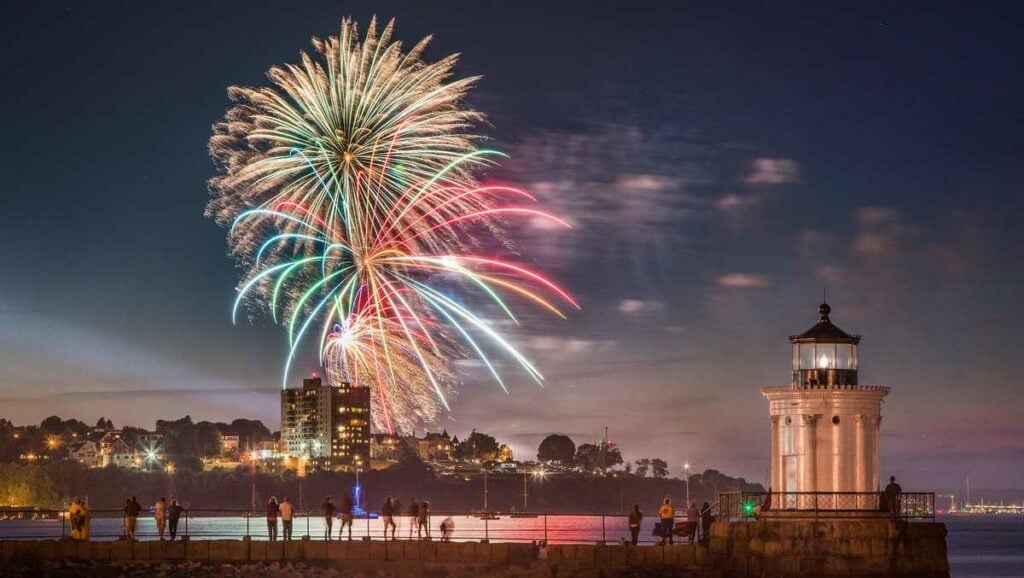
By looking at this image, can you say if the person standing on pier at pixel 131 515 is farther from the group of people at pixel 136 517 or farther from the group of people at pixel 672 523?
the group of people at pixel 672 523

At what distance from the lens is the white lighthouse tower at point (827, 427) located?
37750mm

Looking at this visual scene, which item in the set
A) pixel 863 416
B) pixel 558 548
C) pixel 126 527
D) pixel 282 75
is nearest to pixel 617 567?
pixel 558 548

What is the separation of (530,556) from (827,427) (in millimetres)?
8645

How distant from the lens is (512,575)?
3912 centimetres

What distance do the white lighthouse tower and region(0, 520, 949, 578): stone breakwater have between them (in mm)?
1383

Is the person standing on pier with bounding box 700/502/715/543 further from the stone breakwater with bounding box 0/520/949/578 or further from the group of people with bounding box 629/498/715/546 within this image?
the stone breakwater with bounding box 0/520/949/578

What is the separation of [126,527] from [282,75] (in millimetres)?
15727

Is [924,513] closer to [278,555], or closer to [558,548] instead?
[558,548]

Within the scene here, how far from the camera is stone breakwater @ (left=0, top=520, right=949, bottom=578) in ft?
120

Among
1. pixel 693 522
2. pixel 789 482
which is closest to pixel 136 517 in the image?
pixel 693 522

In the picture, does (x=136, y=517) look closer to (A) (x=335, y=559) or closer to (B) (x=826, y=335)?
(A) (x=335, y=559)

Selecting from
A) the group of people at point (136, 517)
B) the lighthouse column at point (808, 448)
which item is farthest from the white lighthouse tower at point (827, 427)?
the group of people at point (136, 517)

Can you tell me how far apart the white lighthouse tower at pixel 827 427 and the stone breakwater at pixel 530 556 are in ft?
4.54

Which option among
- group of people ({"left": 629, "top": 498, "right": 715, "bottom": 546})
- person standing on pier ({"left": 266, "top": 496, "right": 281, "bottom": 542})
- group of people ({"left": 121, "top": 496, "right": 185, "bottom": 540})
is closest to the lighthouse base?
group of people ({"left": 629, "top": 498, "right": 715, "bottom": 546})
